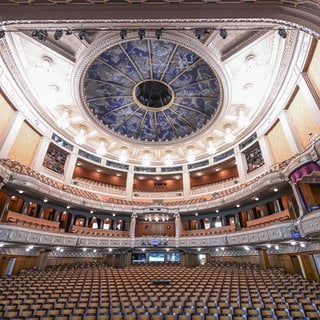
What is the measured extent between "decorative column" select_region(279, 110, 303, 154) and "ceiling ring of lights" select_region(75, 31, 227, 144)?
4361 millimetres

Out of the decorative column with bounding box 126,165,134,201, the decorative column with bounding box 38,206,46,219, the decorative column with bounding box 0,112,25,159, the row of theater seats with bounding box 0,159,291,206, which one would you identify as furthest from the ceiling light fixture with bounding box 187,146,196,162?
the decorative column with bounding box 0,112,25,159

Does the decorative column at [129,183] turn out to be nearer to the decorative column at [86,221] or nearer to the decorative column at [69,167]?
the decorative column at [86,221]

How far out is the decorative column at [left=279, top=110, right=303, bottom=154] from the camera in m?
11.8

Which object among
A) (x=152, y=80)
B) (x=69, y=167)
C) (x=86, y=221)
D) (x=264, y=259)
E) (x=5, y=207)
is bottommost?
(x=264, y=259)

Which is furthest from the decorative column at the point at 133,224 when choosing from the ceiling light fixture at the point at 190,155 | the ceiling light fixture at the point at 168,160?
the ceiling light fixture at the point at 190,155

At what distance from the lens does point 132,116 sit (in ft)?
59.7

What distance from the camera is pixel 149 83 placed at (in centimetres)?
1536

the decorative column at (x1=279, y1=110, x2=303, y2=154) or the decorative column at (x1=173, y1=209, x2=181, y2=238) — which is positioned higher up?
the decorative column at (x1=279, y1=110, x2=303, y2=154)

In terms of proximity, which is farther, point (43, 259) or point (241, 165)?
point (241, 165)

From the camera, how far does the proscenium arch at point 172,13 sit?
4484 millimetres

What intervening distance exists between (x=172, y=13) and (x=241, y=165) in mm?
16076

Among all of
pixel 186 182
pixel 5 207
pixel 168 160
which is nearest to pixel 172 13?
pixel 5 207

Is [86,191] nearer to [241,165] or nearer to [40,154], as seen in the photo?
[40,154]

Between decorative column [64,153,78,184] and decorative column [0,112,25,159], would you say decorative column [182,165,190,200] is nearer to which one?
decorative column [64,153,78,184]
